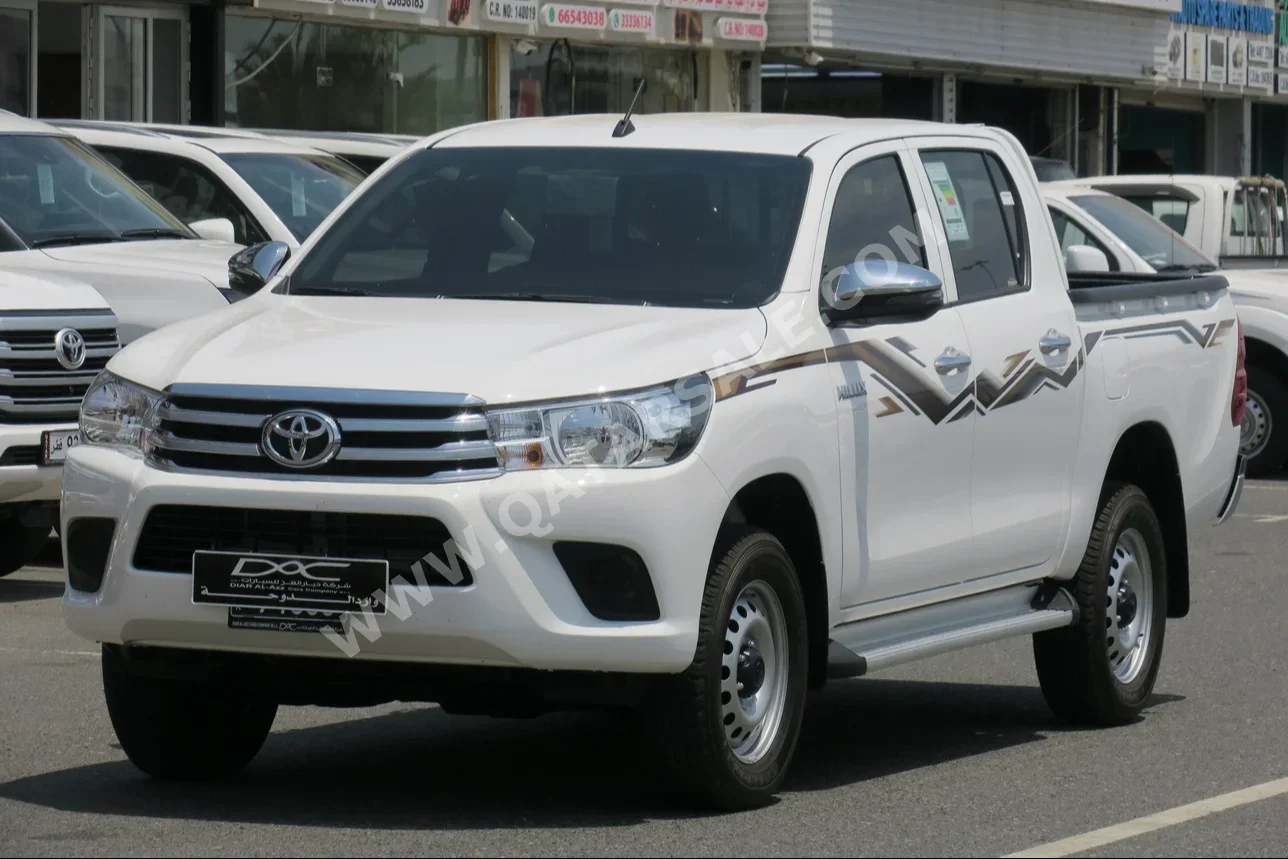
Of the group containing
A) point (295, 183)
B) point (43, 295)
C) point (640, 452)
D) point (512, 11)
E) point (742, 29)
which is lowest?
point (640, 452)

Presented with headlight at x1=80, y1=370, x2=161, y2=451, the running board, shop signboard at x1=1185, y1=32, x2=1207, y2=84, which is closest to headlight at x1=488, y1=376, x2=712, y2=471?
headlight at x1=80, y1=370, x2=161, y2=451

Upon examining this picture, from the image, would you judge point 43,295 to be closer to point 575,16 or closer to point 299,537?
point 299,537

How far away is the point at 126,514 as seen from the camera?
6391 millimetres

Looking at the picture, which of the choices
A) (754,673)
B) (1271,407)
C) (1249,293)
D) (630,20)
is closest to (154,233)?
(754,673)

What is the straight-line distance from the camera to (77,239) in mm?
13016

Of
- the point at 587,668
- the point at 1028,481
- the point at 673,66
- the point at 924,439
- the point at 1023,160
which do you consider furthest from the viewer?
the point at 673,66

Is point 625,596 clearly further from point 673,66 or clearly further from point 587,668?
point 673,66

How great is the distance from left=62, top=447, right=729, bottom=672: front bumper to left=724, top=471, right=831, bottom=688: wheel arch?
0.44m

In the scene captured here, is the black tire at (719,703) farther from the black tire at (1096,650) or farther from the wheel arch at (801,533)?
the black tire at (1096,650)

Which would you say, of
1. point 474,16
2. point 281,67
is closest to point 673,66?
point 474,16

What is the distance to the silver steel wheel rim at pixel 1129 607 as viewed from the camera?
8664mm

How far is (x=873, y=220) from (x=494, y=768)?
198 centimetres

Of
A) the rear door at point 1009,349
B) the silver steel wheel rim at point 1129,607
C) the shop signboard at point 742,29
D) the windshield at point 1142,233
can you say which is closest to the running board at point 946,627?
the rear door at point 1009,349

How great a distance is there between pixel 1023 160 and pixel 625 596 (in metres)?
3.16
